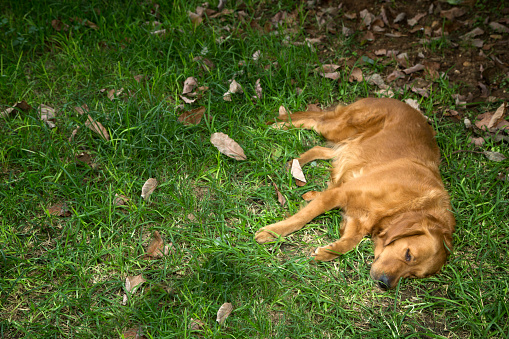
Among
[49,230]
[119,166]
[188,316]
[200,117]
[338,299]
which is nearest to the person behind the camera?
[188,316]

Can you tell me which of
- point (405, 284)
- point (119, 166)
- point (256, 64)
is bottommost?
point (405, 284)

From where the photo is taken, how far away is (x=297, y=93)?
13.7 ft

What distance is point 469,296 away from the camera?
277cm

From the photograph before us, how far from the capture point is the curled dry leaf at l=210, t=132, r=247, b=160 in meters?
3.48

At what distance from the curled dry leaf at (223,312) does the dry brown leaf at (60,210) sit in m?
1.46

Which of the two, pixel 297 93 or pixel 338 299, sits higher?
pixel 297 93

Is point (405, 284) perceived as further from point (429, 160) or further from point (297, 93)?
point (297, 93)

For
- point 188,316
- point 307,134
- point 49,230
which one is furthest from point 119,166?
point 307,134

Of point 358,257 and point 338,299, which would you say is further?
point 358,257

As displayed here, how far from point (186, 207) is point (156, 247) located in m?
0.39

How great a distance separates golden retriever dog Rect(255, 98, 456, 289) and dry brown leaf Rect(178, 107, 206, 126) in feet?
2.54

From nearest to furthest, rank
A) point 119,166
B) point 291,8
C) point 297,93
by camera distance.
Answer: point 119,166 → point 297,93 → point 291,8

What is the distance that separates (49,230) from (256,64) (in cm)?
257

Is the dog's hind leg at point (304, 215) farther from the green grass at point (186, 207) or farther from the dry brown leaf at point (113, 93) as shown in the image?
the dry brown leaf at point (113, 93)
